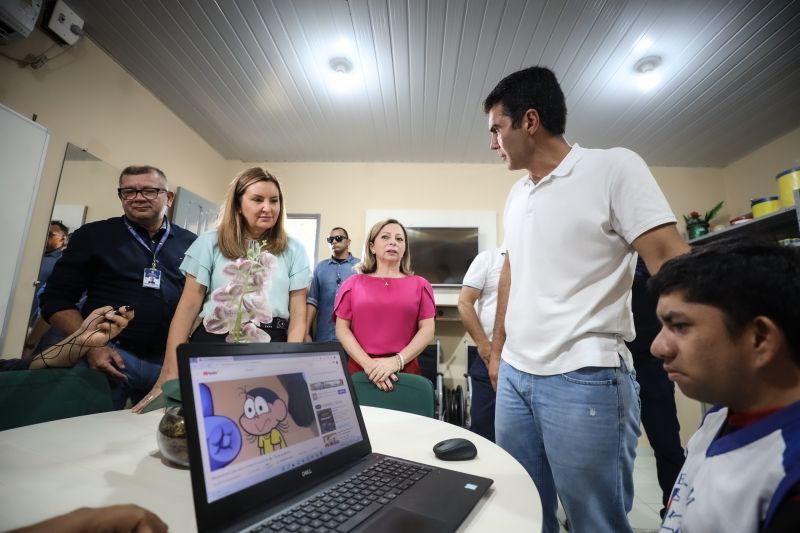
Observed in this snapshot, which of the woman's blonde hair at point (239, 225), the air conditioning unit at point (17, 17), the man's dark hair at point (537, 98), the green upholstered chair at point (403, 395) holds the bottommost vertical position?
the green upholstered chair at point (403, 395)

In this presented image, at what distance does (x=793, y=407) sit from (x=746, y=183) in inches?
196

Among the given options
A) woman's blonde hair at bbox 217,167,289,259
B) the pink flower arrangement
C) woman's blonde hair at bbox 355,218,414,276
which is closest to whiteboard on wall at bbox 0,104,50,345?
woman's blonde hair at bbox 217,167,289,259

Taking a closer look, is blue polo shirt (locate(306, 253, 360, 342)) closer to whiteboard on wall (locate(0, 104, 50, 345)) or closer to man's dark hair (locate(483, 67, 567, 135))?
whiteboard on wall (locate(0, 104, 50, 345))

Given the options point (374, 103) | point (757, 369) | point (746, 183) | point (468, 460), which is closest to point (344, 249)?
point (374, 103)

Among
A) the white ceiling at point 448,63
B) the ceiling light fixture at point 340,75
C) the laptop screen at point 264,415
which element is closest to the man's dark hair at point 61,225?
the white ceiling at point 448,63

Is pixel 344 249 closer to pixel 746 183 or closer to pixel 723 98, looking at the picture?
pixel 723 98

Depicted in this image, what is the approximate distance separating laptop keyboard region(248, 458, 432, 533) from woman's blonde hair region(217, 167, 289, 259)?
99cm

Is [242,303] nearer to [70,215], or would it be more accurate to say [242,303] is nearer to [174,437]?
[174,437]

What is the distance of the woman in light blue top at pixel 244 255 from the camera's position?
138 cm

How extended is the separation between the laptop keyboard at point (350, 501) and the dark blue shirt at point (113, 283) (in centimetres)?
158

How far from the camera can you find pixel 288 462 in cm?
63

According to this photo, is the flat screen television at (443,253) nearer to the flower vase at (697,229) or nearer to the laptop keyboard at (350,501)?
the flower vase at (697,229)

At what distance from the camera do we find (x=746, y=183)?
4.11m

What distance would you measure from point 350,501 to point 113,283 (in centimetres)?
189
